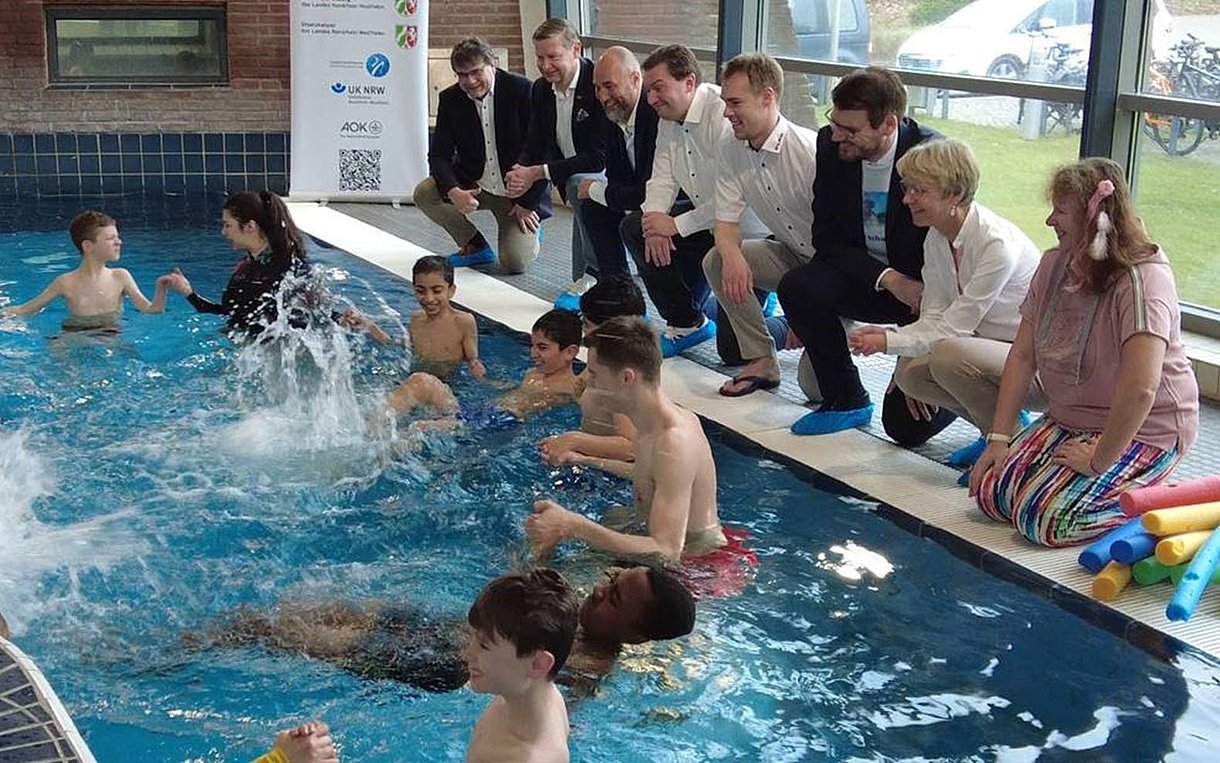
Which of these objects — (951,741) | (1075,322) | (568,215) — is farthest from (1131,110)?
(568,215)

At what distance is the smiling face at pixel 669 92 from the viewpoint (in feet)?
20.2

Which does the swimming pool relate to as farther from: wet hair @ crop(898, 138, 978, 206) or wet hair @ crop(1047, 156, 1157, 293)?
wet hair @ crop(898, 138, 978, 206)

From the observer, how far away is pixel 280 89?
39.0ft

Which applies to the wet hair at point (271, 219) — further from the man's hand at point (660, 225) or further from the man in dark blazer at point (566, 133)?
the man in dark blazer at point (566, 133)

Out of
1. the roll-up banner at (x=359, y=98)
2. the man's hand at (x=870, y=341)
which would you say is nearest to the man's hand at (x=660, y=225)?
the man's hand at (x=870, y=341)

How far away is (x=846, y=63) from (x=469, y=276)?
2.51m

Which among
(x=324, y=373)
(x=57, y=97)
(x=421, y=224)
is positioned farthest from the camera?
(x=57, y=97)

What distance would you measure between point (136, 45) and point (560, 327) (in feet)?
25.7

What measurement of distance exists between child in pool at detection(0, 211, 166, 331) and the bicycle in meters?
4.41

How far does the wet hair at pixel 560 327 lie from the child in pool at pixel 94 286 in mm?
2057

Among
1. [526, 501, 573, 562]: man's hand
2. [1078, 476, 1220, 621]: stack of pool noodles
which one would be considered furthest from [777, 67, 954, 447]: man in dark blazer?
[526, 501, 573, 562]: man's hand

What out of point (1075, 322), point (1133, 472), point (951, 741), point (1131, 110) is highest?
point (1131, 110)

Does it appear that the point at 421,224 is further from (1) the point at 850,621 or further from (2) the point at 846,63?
(1) the point at 850,621

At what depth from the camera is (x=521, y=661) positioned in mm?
2588
